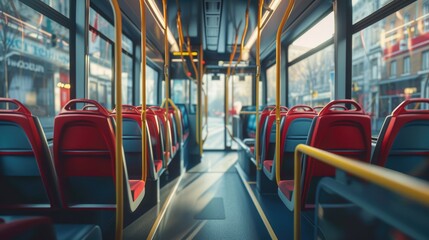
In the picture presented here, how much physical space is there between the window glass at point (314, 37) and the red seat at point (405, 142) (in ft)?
8.74

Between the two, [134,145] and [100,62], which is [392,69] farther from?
[100,62]

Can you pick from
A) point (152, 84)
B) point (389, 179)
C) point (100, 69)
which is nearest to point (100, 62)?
point (100, 69)

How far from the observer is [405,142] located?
169 centimetres

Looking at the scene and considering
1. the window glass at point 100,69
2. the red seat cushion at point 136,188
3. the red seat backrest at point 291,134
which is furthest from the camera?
the window glass at point 100,69

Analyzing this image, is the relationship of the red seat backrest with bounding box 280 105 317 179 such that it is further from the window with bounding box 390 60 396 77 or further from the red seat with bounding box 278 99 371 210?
the window with bounding box 390 60 396 77

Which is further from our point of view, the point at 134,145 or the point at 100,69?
the point at 100,69

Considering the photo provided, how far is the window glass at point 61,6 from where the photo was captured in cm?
284

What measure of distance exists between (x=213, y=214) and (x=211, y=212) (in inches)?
2.6

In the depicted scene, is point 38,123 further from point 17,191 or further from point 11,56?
point 11,56

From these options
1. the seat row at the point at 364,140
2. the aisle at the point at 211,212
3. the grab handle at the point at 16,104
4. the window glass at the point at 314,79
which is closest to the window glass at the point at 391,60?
the window glass at the point at 314,79

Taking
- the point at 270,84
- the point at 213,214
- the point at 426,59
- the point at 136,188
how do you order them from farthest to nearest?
1. the point at 270,84
2. the point at 426,59
3. the point at 213,214
4. the point at 136,188

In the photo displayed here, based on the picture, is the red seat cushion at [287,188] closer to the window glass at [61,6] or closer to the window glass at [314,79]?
the window glass at [314,79]

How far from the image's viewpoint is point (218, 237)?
2.33 meters

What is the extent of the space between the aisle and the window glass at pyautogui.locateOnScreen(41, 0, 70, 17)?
9.13 ft
